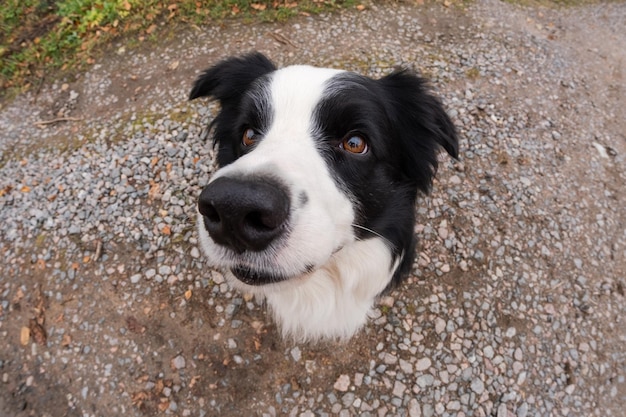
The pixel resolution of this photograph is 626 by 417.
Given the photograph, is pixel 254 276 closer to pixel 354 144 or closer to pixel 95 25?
pixel 354 144

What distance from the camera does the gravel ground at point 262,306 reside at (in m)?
A: 3.04

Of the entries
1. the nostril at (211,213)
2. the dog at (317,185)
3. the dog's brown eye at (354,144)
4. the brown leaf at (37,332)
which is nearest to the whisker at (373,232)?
the dog at (317,185)

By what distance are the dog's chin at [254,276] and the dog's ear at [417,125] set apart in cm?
119

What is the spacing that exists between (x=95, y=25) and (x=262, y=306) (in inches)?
174

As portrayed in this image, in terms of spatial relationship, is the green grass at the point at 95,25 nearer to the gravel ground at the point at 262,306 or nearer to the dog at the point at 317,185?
the gravel ground at the point at 262,306

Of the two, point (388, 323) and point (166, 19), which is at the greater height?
point (166, 19)

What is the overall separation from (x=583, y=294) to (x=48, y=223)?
4.91m

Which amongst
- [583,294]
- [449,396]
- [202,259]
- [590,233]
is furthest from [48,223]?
[590,233]

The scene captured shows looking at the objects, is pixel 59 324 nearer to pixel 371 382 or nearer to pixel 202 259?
pixel 202 259

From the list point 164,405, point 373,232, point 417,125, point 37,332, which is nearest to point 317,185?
point 373,232

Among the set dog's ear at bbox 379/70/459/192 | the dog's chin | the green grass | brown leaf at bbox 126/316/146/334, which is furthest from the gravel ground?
the dog's chin

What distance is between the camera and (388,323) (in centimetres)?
321

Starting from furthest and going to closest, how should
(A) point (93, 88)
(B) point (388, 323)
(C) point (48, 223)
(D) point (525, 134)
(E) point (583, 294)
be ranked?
(A) point (93, 88) → (D) point (525, 134) → (C) point (48, 223) → (E) point (583, 294) → (B) point (388, 323)

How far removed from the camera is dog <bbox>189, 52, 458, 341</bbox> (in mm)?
1628
